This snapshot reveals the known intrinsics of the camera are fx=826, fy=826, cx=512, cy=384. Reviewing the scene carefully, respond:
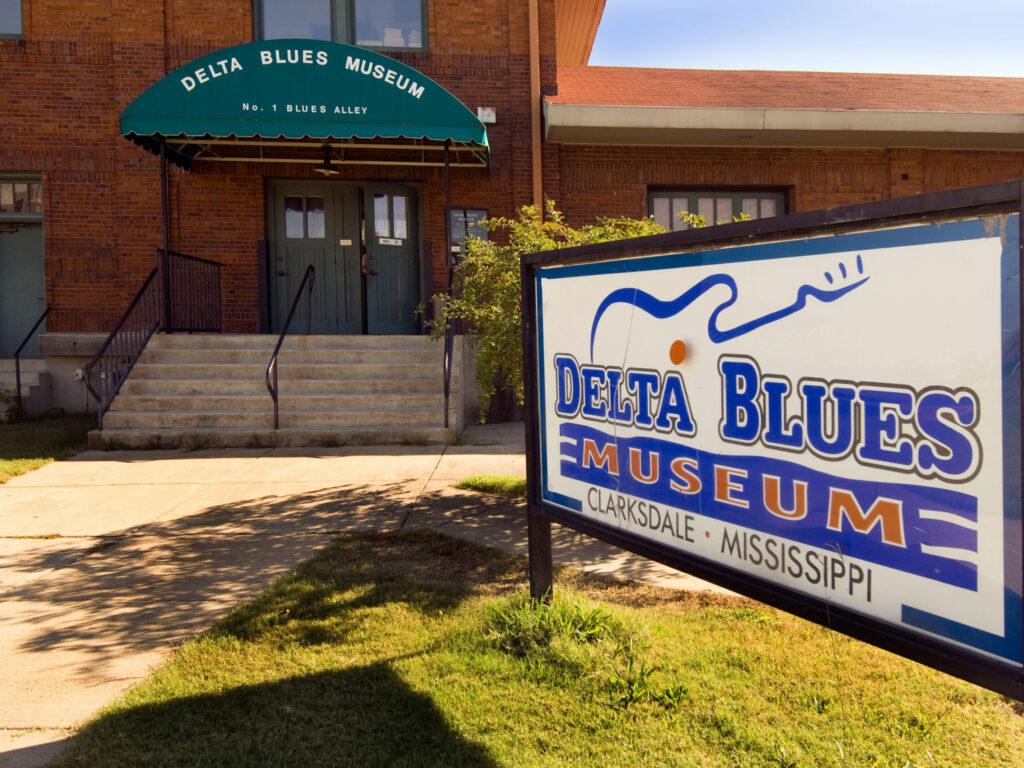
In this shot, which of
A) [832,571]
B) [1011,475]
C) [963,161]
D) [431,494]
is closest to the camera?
[1011,475]

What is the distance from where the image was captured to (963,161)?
14812 millimetres

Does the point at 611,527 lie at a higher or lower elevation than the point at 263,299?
lower

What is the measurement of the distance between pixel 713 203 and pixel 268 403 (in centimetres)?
857

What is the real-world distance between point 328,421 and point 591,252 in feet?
22.7

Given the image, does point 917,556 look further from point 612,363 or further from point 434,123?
point 434,123

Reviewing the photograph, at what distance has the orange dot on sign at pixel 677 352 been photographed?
2965 mm

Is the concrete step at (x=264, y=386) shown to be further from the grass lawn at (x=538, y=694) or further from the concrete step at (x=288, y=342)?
the grass lawn at (x=538, y=694)

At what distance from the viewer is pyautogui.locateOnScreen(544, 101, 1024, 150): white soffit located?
12672mm

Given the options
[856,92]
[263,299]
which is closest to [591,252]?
[263,299]

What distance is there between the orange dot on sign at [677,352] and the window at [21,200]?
13227 mm

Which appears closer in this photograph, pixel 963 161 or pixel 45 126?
pixel 45 126

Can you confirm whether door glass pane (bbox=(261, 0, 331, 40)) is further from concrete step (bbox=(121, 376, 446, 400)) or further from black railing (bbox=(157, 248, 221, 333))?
concrete step (bbox=(121, 376, 446, 400))

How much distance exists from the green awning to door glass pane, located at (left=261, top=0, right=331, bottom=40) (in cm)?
299

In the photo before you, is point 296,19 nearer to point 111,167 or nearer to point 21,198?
point 111,167
